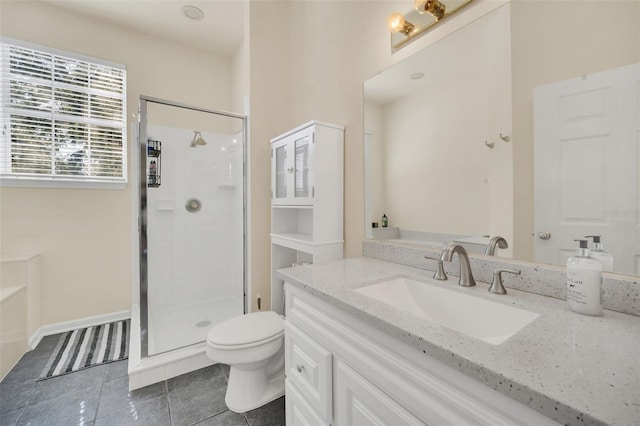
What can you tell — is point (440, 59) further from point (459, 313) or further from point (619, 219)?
point (459, 313)

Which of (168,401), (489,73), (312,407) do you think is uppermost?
(489,73)

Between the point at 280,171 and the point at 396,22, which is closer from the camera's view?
the point at 396,22

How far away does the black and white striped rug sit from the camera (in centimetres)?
188

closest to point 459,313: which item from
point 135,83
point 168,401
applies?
point 168,401

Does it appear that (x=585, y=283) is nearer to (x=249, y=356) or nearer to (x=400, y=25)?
(x=400, y=25)

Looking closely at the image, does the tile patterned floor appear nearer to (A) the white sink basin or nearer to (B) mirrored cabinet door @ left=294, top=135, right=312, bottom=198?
(A) the white sink basin

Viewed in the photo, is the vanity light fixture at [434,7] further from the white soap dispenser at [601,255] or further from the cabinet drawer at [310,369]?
the cabinet drawer at [310,369]

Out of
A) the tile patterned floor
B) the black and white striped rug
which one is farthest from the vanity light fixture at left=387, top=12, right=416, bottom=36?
the black and white striped rug

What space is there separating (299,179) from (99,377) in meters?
1.87

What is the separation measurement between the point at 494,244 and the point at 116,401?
7.07 feet

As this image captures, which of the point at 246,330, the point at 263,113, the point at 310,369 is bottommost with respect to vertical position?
the point at 246,330

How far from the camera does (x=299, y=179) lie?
69.6 inches

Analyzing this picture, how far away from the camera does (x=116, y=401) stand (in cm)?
155

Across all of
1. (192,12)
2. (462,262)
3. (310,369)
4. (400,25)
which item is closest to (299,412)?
(310,369)
